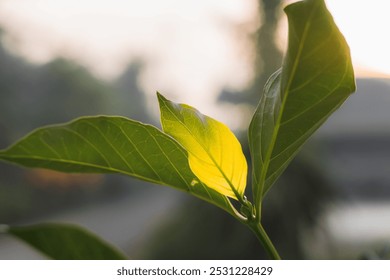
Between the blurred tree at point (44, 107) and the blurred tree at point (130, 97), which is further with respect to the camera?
the blurred tree at point (130, 97)

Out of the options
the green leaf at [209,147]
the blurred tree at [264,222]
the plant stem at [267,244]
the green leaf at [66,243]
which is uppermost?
the green leaf at [209,147]

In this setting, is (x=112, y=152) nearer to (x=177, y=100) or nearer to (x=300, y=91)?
(x=300, y=91)

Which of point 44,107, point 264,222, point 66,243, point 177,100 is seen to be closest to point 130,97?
point 44,107

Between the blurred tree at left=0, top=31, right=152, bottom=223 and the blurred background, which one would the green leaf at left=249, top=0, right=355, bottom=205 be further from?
the blurred tree at left=0, top=31, right=152, bottom=223

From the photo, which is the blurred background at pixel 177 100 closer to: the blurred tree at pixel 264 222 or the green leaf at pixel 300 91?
the blurred tree at pixel 264 222

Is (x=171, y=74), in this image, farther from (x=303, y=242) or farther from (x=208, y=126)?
(x=208, y=126)

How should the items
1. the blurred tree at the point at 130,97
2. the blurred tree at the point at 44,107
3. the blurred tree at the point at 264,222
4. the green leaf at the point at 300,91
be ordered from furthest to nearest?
the blurred tree at the point at 130,97 < the blurred tree at the point at 44,107 < the blurred tree at the point at 264,222 < the green leaf at the point at 300,91

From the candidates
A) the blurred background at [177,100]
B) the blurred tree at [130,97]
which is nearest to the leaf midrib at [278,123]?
the blurred background at [177,100]
